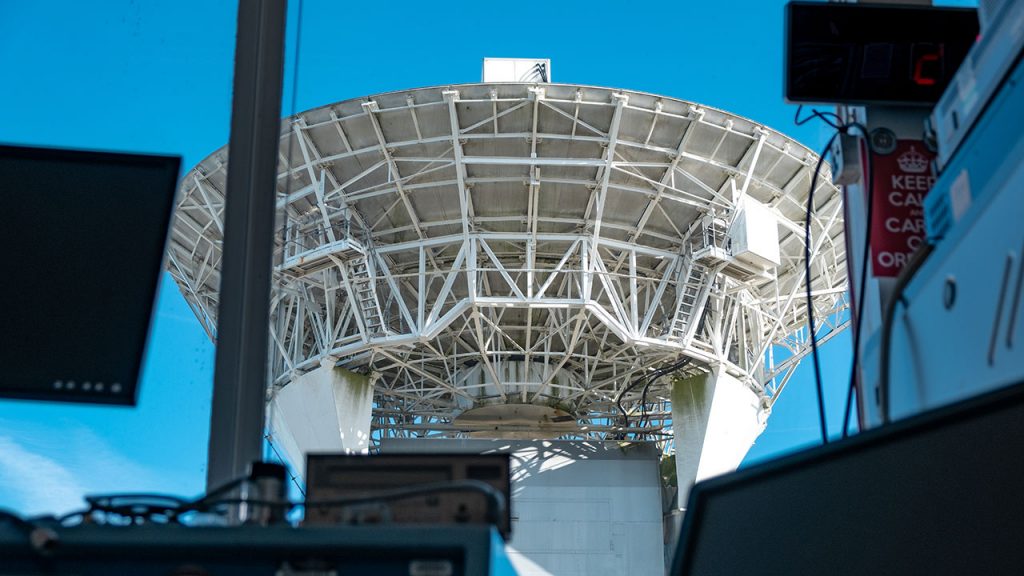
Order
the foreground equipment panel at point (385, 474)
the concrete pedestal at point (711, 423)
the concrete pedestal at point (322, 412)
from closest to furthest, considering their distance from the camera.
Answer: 1. the foreground equipment panel at point (385, 474)
2. the concrete pedestal at point (322, 412)
3. the concrete pedestal at point (711, 423)

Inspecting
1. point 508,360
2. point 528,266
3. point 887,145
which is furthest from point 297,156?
point 887,145

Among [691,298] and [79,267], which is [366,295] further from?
[79,267]

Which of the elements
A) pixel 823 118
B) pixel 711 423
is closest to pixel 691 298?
pixel 711 423

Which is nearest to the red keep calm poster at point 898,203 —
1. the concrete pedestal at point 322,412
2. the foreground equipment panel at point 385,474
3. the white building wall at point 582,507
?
the foreground equipment panel at point 385,474

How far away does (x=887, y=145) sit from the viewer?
5285 mm

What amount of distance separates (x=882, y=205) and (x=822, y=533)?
8.35 feet

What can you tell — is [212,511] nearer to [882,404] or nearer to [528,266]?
[882,404]

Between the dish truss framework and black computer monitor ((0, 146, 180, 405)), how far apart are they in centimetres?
1957

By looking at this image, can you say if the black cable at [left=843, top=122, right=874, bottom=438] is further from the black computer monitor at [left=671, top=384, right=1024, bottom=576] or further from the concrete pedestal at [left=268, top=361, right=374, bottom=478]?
the concrete pedestal at [left=268, top=361, right=374, bottom=478]

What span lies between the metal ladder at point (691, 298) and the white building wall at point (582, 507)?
16.0 ft

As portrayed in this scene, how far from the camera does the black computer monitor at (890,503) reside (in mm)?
2604

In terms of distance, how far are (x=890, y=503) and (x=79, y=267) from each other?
7.42ft

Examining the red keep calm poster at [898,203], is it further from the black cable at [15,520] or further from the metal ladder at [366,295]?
the metal ladder at [366,295]

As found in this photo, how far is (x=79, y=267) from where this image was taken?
3.28 meters
